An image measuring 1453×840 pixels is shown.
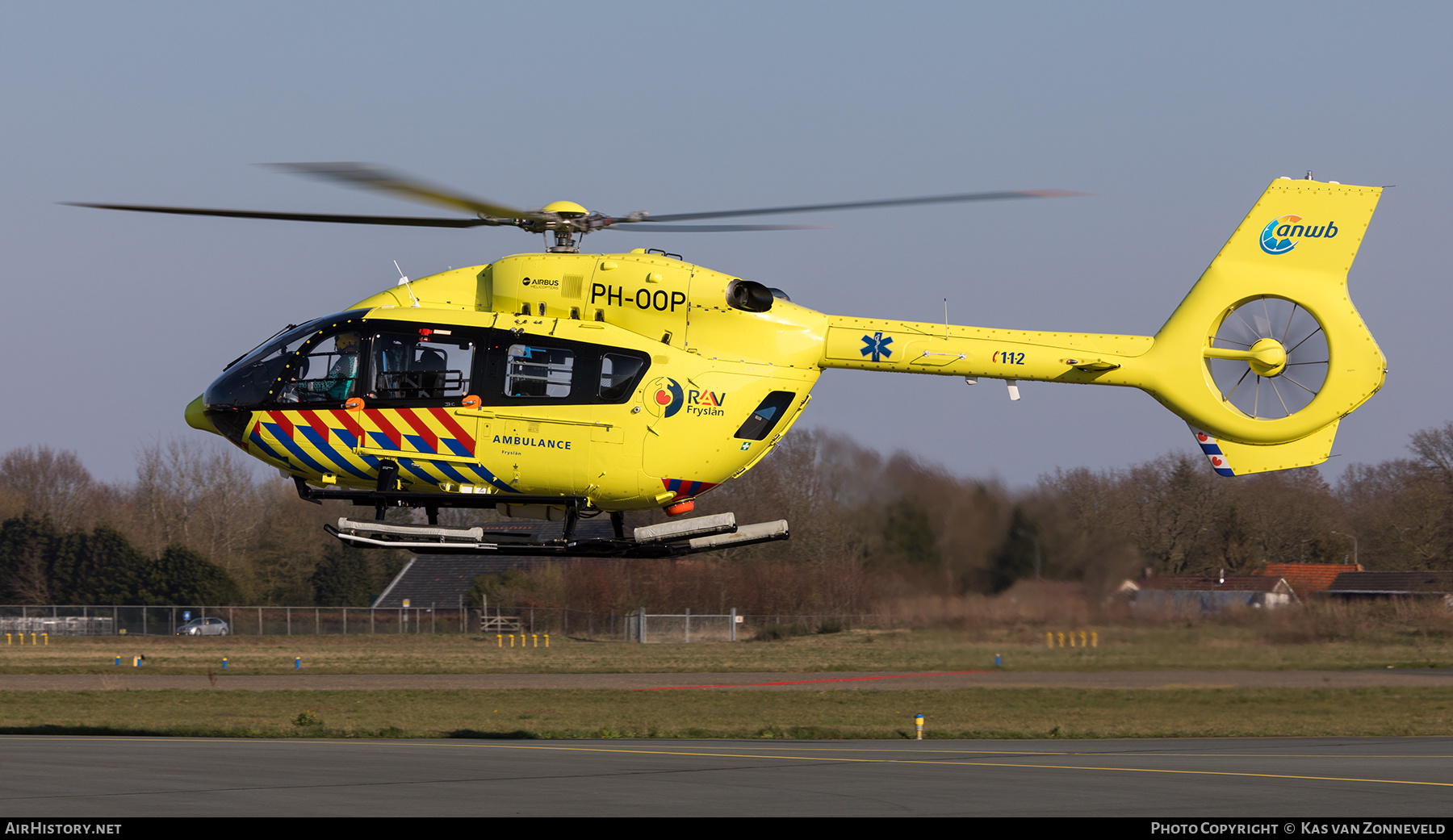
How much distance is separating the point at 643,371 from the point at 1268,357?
889 centimetres

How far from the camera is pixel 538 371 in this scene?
17.9 meters

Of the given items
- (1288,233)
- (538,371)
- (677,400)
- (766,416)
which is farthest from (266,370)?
(1288,233)

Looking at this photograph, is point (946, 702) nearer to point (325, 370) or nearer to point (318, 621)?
point (325, 370)

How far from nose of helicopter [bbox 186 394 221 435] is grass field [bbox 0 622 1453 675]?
1173cm

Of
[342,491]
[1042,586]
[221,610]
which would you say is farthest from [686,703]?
[221,610]

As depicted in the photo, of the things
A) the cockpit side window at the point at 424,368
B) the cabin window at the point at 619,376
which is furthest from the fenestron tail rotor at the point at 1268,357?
the cockpit side window at the point at 424,368

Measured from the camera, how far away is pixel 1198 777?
17.8m

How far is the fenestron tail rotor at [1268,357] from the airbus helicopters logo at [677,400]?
712 centimetres

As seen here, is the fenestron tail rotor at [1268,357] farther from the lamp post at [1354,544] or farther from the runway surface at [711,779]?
the lamp post at [1354,544]

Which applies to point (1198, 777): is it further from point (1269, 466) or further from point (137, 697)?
point (137, 697)

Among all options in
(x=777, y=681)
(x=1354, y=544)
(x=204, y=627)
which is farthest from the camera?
(x=204, y=627)

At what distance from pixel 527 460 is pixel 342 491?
9.00 feet

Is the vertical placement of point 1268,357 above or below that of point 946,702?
above

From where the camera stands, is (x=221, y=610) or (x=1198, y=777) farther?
(x=221, y=610)
